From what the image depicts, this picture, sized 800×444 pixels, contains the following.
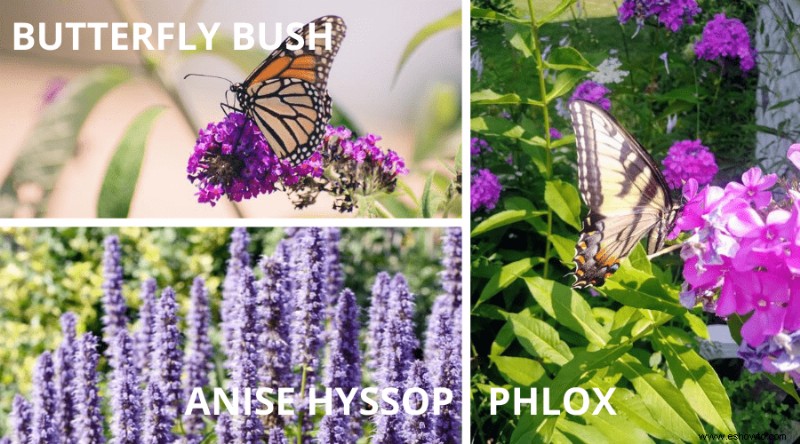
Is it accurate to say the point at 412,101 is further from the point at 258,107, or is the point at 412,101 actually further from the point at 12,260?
the point at 12,260

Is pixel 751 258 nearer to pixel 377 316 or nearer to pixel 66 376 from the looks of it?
pixel 377 316

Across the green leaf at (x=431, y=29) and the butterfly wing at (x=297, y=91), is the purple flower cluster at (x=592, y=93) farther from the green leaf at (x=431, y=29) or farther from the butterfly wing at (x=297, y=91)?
the butterfly wing at (x=297, y=91)

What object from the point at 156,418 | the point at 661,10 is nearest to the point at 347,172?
the point at 156,418

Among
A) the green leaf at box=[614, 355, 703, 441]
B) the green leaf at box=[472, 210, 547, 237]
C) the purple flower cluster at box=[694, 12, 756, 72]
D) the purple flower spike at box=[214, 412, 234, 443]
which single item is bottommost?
the purple flower spike at box=[214, 412, 234, 443]

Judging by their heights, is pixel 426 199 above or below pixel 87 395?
above

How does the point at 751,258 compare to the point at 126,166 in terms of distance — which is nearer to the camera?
the point at 751,258

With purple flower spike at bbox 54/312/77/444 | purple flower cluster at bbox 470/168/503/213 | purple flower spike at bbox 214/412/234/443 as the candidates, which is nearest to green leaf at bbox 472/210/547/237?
purple flower cluster at bbox 470/168/503/213

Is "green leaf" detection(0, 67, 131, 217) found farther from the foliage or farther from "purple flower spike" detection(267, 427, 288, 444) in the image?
the foliage
